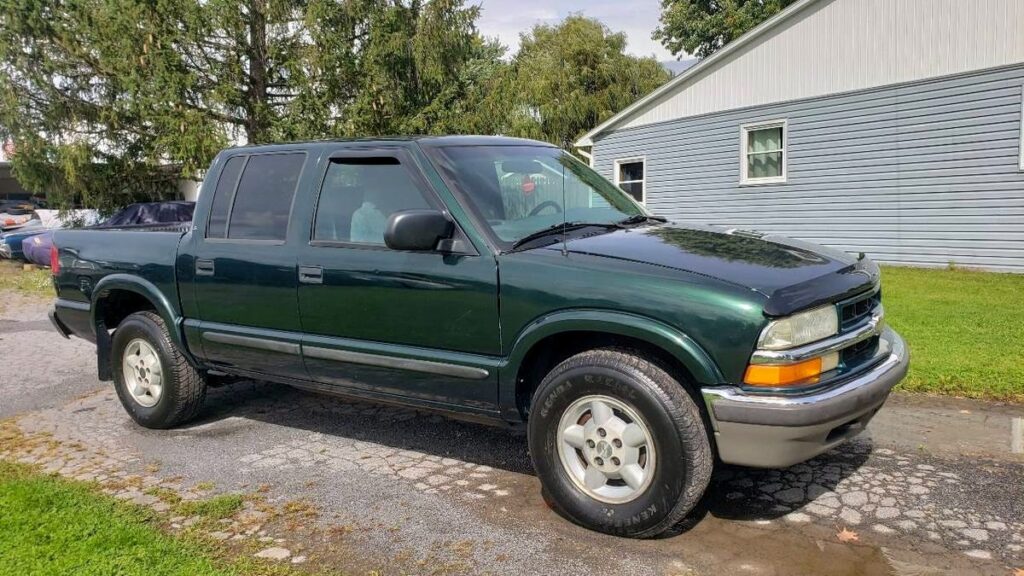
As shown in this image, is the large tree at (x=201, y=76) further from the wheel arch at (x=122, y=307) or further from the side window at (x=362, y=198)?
the side window at (x=362, y=198)

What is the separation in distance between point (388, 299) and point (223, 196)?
1679mm

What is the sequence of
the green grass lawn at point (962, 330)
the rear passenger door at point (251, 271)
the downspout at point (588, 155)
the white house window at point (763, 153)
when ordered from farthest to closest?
the downspout at point (588, 155)
the white house window at point (763, 153)
the green grass lawn at point (962, 330)
the rear passenger door at point (251, 271)

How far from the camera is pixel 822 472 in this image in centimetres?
435

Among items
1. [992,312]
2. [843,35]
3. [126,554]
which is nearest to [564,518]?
[126,554]

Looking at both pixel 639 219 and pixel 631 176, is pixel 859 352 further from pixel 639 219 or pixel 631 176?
pixel 631 176

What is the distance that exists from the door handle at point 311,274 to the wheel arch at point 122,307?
126 cm

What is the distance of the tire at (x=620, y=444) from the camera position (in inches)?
135

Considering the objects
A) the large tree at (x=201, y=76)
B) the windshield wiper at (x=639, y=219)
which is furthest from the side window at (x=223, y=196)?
the large tree at (x=201, y=76)

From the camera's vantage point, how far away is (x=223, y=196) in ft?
17.0

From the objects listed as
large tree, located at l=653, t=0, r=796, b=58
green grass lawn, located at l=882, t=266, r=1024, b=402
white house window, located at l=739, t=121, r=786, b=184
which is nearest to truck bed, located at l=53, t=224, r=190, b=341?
green grass lawn, located at l=882, t=266, r=1024, b=402

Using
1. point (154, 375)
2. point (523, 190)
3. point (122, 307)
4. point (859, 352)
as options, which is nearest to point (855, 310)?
point (859, 352)

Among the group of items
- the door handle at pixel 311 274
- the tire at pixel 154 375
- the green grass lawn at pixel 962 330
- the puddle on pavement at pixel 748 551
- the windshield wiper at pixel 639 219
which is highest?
the windshield wiper at pixel 639 219

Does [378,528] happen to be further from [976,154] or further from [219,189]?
[976,154]

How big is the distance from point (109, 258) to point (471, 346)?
317 cm
